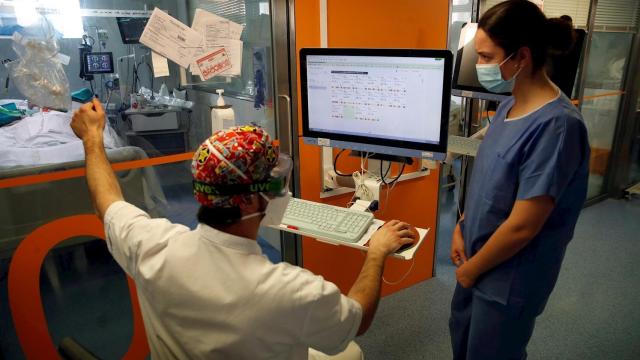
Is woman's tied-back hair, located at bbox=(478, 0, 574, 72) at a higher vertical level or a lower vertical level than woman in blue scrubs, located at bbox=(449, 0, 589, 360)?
higher

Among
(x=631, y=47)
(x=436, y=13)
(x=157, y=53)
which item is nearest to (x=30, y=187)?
(x=157, y=53)

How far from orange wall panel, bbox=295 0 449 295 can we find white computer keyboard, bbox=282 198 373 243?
520 mm

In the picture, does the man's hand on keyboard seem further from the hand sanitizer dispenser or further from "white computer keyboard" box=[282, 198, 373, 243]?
the hand sanitizer dispenser

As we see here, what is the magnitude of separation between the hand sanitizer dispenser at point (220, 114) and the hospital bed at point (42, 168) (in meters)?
0.31

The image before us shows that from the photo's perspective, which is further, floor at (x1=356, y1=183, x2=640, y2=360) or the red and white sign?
floor at (x1=356, y1=183, x2=640, y2=360)

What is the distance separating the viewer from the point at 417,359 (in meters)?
2.17

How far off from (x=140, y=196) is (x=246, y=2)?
0.93 metres

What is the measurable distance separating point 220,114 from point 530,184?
1.22m

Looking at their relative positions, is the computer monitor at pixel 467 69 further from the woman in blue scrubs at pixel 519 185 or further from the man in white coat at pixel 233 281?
the man in white coat at pixel 233 281

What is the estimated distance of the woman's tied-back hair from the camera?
1.30 meters

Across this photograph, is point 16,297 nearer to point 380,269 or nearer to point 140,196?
point 140,196

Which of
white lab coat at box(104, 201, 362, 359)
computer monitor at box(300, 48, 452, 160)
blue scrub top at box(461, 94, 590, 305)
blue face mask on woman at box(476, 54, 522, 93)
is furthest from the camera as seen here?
computer monitor at box(300, 48, 452, 160)

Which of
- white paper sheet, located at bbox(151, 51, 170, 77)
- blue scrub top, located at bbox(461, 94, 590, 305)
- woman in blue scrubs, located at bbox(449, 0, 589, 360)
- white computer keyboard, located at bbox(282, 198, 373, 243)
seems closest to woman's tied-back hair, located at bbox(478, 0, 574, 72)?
woman in blue scrubs, located at bbox(449, 0, 589, 360)

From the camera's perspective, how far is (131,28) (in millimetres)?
1664
